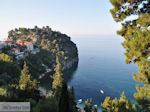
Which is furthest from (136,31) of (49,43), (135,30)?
(49,43)

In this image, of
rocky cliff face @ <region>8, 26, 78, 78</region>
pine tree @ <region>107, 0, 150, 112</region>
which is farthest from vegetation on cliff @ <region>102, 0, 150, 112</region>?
rocky cliff face @ <region>8, 26, 78, 78</region>

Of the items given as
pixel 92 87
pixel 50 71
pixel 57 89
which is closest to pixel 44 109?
pixel 57 89

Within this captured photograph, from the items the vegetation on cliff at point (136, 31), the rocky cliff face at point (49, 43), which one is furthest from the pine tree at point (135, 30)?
the rocky cliff face at point (49, 43)

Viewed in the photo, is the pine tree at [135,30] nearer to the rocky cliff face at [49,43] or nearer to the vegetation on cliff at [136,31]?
the vegetation on cliff at [136,31]

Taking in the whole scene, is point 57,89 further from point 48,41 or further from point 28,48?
point 48,41

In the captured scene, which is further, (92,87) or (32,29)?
(32,29)

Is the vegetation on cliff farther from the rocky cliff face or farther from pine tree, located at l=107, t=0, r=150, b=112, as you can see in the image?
the rocky cliff face

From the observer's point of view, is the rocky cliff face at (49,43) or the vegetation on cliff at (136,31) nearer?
the vegetation on cliff at (136,31)

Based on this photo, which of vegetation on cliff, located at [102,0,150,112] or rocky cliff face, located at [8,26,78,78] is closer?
vegetation on cliff, located at [102,0,150,112]

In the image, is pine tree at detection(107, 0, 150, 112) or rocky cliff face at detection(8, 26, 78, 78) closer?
pine tree at detection(107, 0, 150, 112)
